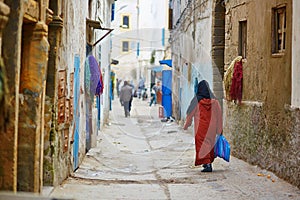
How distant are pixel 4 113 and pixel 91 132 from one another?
8.79 m

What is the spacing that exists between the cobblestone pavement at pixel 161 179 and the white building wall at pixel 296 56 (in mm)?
1243

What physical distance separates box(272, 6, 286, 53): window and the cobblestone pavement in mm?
1953

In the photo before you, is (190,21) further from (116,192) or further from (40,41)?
(40,41)

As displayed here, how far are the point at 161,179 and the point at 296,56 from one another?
274 cm

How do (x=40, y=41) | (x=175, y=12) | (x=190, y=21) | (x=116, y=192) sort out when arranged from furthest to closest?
1. (x=175, y=12)
2. (x=190, y=21)
3. (x=116, y=192)
4. (x=40, y=41)

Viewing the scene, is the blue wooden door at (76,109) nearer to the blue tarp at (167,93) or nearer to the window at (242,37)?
the window at (242,37)

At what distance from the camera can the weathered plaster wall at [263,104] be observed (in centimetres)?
868

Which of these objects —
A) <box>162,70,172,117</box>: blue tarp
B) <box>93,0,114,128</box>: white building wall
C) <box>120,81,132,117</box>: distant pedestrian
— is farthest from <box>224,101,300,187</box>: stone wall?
<box>120,81,132,117</box>: distant pedestrian

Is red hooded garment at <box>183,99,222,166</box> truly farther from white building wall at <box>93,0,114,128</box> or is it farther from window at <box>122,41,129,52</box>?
window at <box>122,41,129,52</box>

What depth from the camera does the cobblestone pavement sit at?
7.93m

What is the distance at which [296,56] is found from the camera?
27.5 ft

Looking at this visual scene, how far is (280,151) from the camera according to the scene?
8.97 meters

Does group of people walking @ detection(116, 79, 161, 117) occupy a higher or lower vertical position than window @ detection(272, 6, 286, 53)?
lower

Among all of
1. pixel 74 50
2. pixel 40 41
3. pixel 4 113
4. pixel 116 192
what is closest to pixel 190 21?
pixel 74 50
